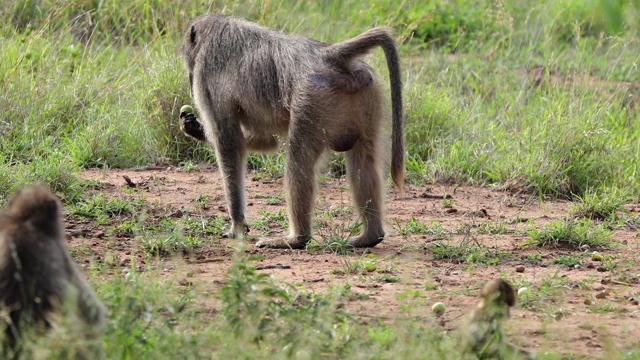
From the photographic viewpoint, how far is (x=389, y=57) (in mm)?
5766

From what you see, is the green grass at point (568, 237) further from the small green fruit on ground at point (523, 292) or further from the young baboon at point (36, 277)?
the young baboon at point (36, 277)

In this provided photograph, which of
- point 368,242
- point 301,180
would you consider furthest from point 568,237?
point 301,180

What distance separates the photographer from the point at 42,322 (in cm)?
314

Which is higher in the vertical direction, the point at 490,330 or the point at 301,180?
the point at 490,330

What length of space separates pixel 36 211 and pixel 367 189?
289 cm

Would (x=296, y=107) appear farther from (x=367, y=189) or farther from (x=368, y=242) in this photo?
(x=368, y=242)

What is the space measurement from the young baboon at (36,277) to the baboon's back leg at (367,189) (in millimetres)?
2769

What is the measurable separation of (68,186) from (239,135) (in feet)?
4.33

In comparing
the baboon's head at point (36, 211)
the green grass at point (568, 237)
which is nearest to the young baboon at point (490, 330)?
the baboon's head at point (36, 211)

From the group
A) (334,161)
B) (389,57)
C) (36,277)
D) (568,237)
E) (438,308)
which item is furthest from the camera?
(334,161)

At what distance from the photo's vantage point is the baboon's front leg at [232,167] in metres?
6.07

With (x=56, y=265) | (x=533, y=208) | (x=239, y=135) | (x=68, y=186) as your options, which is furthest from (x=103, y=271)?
(x=533, y=208)

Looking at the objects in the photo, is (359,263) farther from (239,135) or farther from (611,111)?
(611,111)

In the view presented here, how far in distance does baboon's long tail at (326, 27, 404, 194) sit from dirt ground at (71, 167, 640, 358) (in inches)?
20.8
